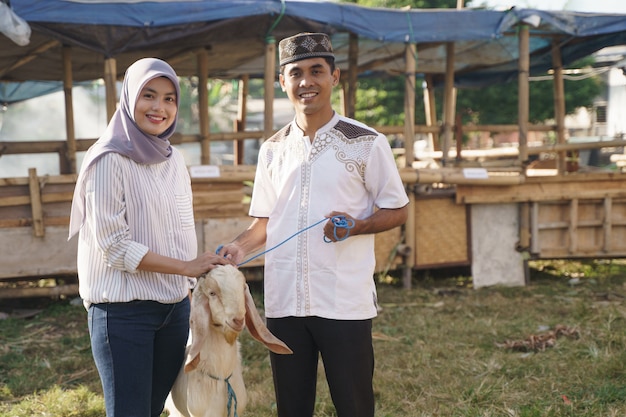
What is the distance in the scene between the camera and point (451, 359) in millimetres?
5641

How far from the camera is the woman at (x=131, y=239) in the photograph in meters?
2.66

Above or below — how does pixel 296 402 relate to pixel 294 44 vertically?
below

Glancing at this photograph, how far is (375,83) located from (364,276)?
16.4 meters

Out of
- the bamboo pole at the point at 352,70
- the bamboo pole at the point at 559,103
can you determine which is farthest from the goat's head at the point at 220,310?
the bamboo pole at the point at 559,103

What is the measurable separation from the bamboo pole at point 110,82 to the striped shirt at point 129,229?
4875 millimetres

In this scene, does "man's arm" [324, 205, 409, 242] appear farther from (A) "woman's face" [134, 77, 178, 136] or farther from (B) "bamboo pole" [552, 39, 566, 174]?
(B) "bamboo pole" [552, 39, 566, 174]

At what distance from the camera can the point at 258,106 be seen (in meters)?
40.9

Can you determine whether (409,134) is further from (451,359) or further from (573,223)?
(451,359)

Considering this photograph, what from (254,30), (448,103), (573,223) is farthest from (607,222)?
(254,30)

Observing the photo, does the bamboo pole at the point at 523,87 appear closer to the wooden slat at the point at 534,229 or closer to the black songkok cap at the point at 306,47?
the wooden slat at the point at 534,229

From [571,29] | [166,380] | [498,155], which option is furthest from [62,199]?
[498,155]

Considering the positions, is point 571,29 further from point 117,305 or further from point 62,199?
point 117,305

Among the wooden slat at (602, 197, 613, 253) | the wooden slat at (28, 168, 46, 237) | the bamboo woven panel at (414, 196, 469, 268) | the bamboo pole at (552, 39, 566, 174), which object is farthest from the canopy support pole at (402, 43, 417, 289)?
the wooden slat at (28, 168, 46, 237)

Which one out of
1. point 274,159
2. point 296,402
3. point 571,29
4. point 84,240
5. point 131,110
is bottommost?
Answer: point 296,402
